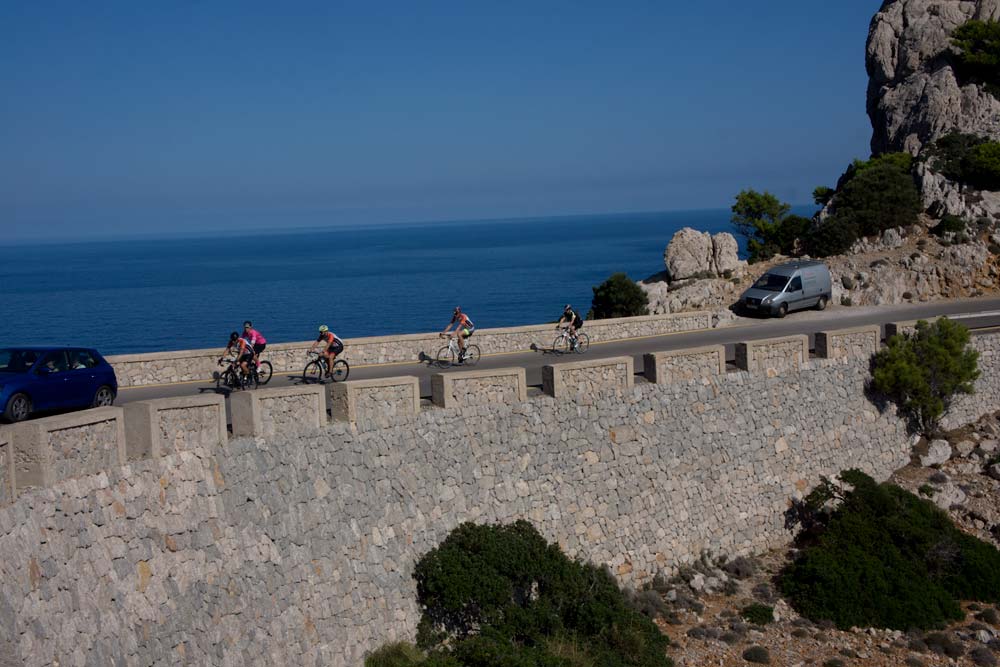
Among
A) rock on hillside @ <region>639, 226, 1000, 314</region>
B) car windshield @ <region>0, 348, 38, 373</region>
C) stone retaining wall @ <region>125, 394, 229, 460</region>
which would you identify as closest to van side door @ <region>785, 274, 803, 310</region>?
rock on hillside @ <region>639, 226, 1000, 314</region>

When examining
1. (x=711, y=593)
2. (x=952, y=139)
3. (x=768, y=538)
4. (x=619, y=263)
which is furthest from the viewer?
(x=619, y=263)

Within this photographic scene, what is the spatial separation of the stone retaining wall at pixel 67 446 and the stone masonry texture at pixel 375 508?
19 cm

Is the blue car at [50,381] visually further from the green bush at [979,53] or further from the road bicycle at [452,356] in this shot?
the green bush at [979,53]

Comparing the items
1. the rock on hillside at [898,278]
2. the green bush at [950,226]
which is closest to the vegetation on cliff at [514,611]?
the rock on hillside at [898,278]

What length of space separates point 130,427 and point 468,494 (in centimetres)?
649

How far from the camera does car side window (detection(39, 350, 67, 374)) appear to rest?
16.7m

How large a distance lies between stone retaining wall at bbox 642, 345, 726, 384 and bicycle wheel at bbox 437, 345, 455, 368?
5.67 m

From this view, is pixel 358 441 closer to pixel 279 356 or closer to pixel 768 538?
pixel 279 356

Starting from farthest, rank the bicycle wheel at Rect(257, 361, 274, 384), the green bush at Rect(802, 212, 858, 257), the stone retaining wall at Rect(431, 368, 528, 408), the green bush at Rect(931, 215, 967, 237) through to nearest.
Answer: the green bush at Rect(802, 212, 858, 257) → the green bush at Rect(931, 215, 967, 237) → the bicycle wheel at Rect(257, 361, 274, 384) → the stone retaining wall at Rect(431, 368, 528, 408)

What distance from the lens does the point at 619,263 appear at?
481ft

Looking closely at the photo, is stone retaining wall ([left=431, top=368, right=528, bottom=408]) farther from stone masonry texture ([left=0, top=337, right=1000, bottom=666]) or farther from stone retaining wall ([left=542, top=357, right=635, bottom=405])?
stone retaining wall ([left=542, top=357, right=635, bottom=405])

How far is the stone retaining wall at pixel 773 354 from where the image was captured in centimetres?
2316

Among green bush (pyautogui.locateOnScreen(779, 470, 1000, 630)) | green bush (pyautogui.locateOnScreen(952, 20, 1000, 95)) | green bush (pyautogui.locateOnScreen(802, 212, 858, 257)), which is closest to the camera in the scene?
green bush (pyautogui.locateOnScreen(779, 470, 1000, 630))

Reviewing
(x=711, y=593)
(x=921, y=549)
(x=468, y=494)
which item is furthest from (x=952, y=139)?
(x=468, y=494)
